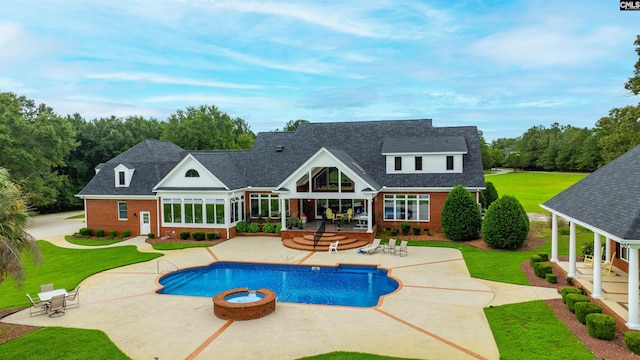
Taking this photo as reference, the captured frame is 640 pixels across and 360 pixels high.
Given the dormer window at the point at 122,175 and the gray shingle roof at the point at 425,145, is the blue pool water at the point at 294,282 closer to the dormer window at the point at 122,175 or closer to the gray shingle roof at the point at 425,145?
the gray shingle roof at the point at 425,145

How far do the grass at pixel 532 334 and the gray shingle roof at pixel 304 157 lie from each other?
14325 mm

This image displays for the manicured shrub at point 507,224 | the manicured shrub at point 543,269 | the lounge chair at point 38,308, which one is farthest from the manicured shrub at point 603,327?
the lounge chair at point 38,308

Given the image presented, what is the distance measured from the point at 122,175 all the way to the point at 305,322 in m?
23.0

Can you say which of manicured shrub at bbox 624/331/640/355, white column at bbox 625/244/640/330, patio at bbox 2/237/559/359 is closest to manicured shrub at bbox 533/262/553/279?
patio at bbox 2/237/559/359

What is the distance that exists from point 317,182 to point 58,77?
18.0 metres

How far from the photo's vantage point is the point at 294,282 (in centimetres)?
1808

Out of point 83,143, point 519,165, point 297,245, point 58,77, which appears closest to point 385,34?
point 297,245

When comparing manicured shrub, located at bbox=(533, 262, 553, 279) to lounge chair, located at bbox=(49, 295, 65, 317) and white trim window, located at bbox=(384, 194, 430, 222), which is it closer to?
white trim window, located at bbox=(384, 194, 430, 222)

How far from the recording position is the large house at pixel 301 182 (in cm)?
2720

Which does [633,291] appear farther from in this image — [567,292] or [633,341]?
[567,292]

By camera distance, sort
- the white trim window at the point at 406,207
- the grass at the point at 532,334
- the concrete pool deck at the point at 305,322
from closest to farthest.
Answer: the grass at the point at 532,334, the concrete pool deck at the point at 305,322, the white trim window at the point at 406,207

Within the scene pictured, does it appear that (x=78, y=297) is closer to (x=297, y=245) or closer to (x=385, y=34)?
(x=297, y=245)

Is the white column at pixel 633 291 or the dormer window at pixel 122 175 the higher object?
the dormer window at pixel 122 175

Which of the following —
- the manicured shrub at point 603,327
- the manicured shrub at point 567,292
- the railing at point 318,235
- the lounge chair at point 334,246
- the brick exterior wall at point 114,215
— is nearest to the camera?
the manicured shrub at point 603,327
